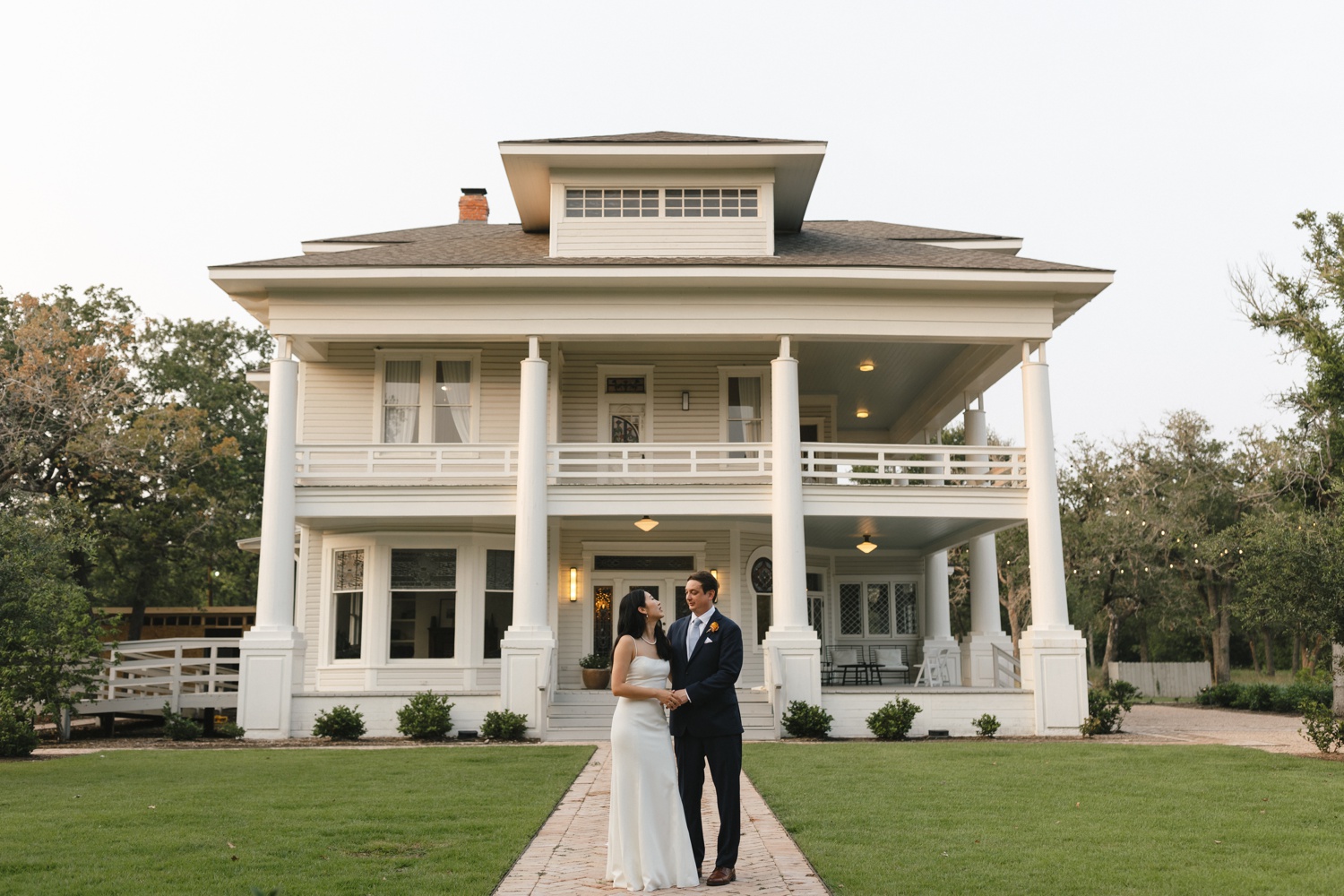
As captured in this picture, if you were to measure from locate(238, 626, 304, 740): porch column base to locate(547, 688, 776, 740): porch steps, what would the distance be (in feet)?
13.7

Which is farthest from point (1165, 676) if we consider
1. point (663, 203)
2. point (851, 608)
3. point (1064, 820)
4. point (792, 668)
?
point (1064, 820)

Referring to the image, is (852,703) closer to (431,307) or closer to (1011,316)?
(1011,316)

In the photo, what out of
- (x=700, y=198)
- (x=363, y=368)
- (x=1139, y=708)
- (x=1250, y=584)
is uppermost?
(x=700, y=198)

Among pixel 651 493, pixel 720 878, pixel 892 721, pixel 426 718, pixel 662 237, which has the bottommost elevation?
pixel 720 878

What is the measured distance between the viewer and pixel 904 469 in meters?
38.8

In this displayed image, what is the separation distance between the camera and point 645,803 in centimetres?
707

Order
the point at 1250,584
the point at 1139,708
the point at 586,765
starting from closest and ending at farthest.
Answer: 1. the point at 586,765
2. the point at 1250,584
3. the point at 1139,708

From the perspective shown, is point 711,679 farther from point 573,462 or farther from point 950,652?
point 950,652

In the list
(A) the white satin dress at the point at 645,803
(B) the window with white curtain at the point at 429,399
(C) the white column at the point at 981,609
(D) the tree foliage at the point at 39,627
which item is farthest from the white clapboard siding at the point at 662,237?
(A) the white satin dress at the point at 645,803

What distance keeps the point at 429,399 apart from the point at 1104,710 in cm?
1294

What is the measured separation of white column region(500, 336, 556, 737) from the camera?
60.8 ft

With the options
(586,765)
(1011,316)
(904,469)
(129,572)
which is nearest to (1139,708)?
(904,469)

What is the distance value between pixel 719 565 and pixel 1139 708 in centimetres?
1337

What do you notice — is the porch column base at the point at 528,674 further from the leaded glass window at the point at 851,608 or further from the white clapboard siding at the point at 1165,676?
the white clapboard siding at the point at 1165,676
